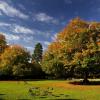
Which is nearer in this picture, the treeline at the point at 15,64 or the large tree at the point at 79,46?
the large tree at the point at 79,46

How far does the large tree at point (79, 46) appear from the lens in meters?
55.5

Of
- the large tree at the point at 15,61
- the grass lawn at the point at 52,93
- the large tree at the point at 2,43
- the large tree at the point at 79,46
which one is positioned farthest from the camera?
the large tree at the point at 2,43

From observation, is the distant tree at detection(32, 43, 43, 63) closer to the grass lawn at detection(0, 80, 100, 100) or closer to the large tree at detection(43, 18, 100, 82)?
the large tree at detection(43, 18, 100, 82)

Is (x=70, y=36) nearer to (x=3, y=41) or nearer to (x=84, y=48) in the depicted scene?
(x=84, y=48)

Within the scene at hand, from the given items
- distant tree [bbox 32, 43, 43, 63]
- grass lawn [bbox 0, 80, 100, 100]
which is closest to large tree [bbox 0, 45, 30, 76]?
grass lawn [bbox 0, 80, 100, 100]

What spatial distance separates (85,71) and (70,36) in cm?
802

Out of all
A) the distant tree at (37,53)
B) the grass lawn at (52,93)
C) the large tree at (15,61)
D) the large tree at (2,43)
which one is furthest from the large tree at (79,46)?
the distant tree at (37,53)

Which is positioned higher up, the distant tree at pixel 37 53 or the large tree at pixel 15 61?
the distant tree at pixel 37 53

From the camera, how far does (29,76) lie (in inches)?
3762

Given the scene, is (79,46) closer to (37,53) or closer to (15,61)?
(15,61)

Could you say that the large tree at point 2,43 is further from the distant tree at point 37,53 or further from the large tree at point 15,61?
the distant tree at point 37,53

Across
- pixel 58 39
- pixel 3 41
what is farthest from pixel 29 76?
pixel 58 39

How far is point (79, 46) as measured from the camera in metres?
57.9

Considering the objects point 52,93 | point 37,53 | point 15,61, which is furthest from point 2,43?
point 52,93
